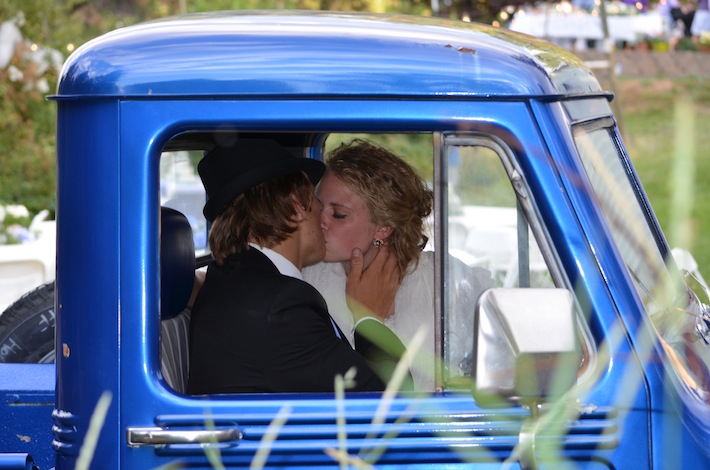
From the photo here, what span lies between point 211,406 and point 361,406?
283 millimetres

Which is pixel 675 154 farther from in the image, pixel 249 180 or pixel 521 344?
pixel 249 180

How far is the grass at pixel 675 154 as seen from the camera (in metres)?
1.80

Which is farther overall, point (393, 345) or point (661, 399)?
point (393, 345)

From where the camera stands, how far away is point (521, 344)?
164cm

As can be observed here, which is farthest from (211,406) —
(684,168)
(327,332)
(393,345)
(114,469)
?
(684,168)

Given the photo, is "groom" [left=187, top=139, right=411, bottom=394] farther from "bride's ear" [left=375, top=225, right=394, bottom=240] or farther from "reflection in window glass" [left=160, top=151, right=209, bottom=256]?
"reflection in window glass" [left=160, top=151, right=209, bottom=256]

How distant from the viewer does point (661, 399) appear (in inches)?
72.7

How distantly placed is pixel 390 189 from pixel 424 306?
1.35 feet

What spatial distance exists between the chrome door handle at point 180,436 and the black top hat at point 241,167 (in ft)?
2.24

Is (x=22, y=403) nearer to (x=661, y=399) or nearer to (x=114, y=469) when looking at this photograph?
(x=114, y=469)

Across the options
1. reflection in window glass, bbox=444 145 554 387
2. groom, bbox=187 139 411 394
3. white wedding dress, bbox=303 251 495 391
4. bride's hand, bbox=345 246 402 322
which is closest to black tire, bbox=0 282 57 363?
white wedding dress, bbox=303 251 495 391

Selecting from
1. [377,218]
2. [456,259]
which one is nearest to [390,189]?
[377,218]

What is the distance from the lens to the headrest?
2166 mm

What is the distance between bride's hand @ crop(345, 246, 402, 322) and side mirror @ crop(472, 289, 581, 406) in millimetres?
907
